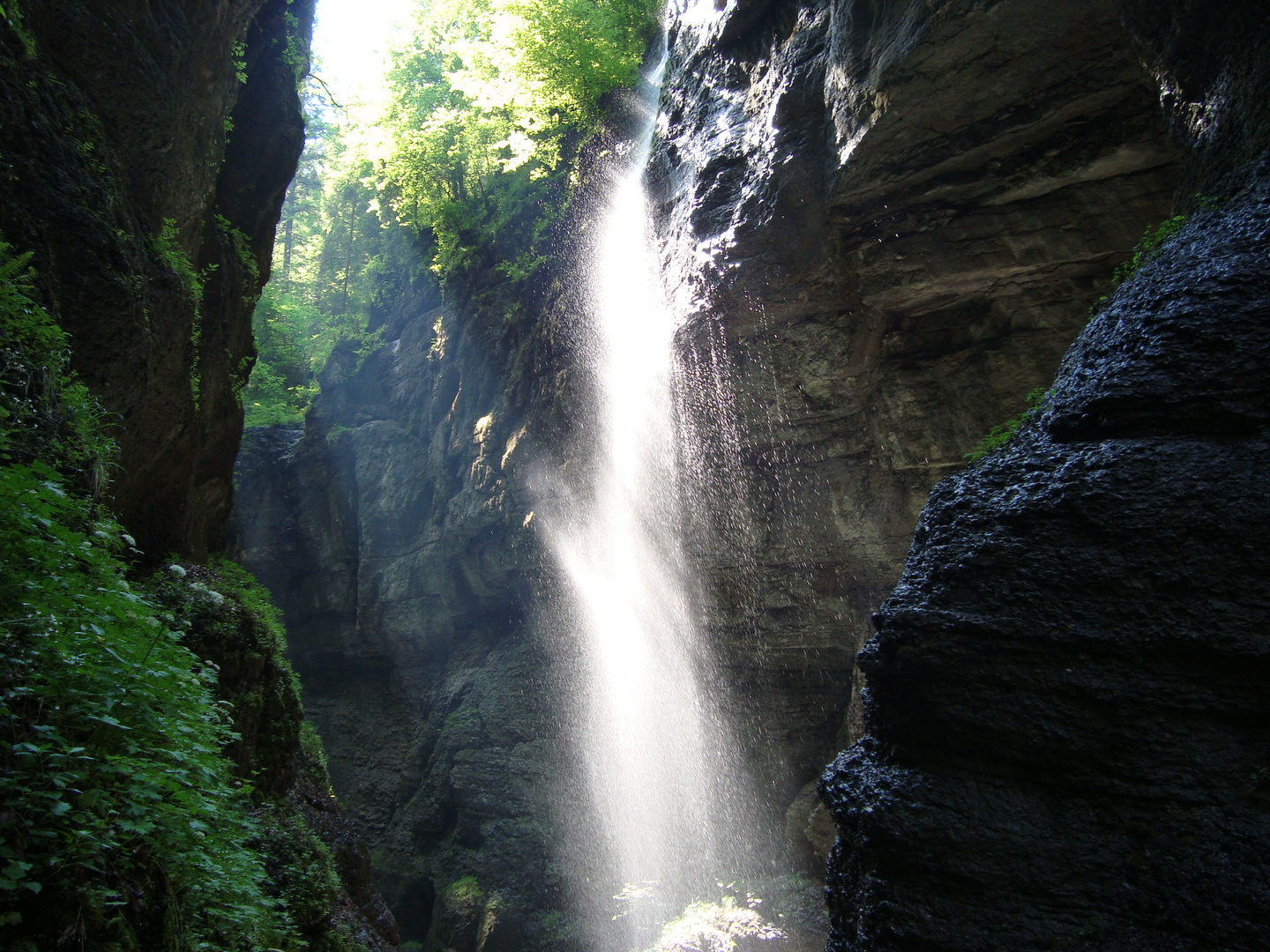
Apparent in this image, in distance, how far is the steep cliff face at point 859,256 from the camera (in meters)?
6.71

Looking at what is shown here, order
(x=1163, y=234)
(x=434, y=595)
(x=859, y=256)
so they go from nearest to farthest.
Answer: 1. (x=1163, y=234)
2. (x=859, y=256)
3. (x=434, y=595)

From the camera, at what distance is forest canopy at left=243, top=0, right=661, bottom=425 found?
523 inches

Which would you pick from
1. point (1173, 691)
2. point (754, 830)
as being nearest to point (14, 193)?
point (1173, 691)

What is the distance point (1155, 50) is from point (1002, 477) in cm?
362

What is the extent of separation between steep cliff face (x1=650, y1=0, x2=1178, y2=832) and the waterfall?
0.75 meters

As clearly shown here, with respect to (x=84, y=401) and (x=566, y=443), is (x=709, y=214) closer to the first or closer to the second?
(x=566, y=443)

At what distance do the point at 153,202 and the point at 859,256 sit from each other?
7.15 m

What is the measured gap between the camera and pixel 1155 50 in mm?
5148

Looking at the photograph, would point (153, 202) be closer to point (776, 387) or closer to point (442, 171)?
point (776, 387)

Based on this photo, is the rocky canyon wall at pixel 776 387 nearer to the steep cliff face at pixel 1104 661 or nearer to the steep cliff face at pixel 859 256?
the steep cliff face at pixel 859 256

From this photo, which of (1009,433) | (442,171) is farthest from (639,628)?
(442,171)

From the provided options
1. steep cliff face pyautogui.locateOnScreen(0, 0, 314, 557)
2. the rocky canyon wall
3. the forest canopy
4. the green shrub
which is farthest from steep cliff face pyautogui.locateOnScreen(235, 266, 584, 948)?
the green shrub

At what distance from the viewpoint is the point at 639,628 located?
12.4 meters

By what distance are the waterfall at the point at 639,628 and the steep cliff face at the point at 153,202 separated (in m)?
5.46
